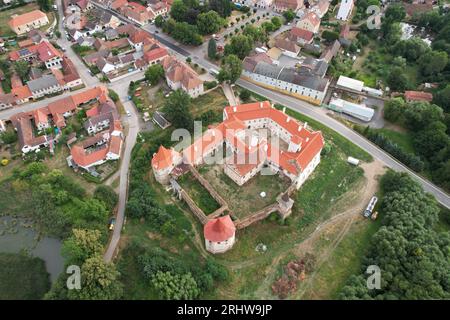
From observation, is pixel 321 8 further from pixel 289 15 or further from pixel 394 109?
pixel 394 109

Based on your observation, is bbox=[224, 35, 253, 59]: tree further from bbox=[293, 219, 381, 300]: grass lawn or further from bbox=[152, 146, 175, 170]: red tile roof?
bbox=[293, 219, 381, 300]: grass lawn

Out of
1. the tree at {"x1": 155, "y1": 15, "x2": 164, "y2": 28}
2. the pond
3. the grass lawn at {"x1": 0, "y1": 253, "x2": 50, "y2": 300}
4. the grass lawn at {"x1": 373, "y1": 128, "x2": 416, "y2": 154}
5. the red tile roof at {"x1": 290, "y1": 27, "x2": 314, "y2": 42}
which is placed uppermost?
the red tile roof at {"x1": 290, "y1": 27, "x2": 314, "y2": 42}

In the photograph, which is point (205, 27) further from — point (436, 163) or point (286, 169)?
point (436, 163)

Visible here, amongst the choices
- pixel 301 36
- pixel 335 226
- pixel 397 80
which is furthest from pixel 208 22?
pixel 335 226

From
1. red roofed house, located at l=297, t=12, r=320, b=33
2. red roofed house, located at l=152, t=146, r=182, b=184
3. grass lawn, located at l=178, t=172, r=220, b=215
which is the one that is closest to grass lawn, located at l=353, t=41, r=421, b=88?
red roofed house, located at l=297, t=12, r=320, b=33

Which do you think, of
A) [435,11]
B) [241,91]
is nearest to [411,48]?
[435,11]

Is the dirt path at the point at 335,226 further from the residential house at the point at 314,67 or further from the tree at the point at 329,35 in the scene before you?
the tree at the point at 329,35
